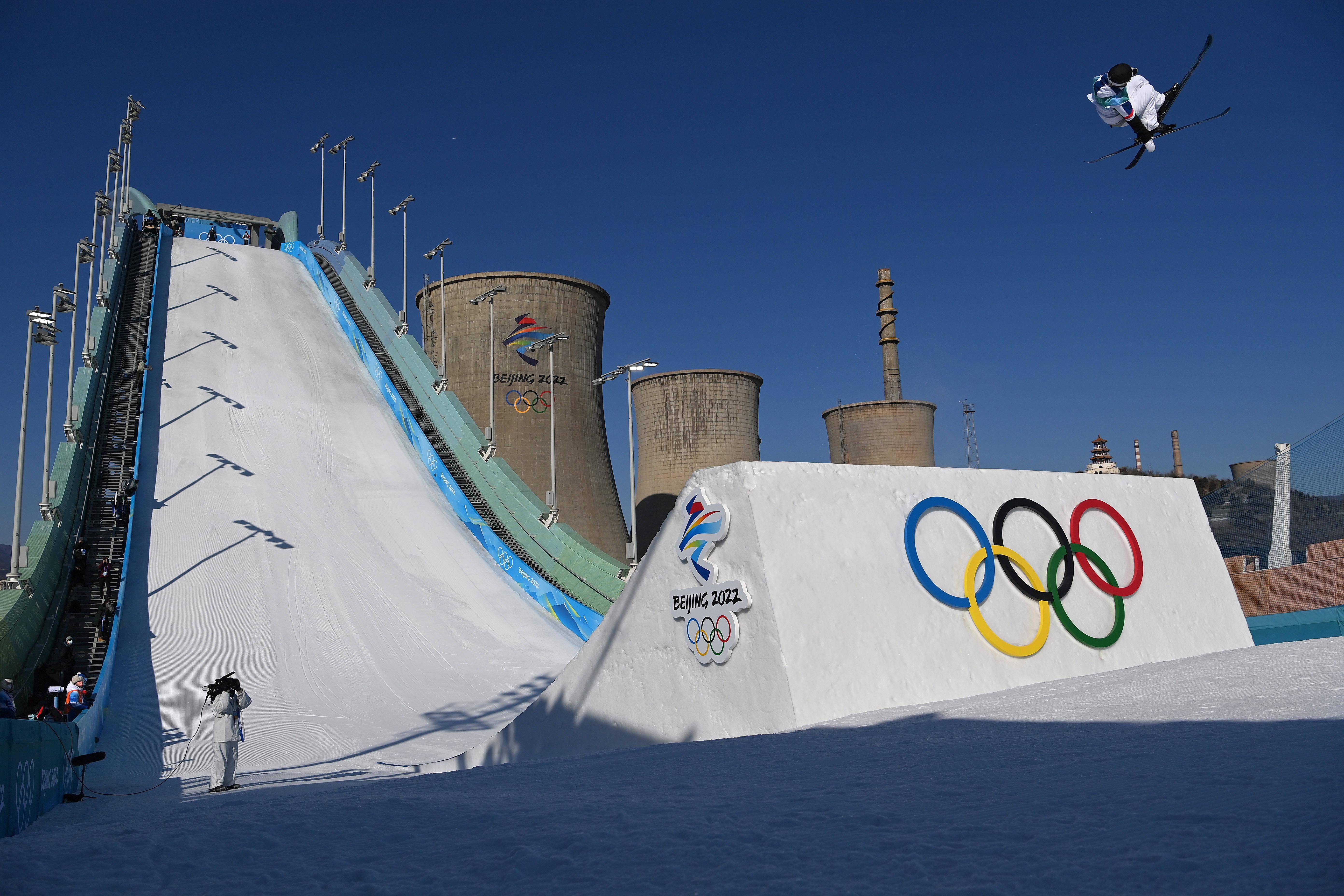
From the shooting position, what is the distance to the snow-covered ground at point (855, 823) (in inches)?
98.9

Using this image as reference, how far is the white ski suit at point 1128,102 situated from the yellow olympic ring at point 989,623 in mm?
3404

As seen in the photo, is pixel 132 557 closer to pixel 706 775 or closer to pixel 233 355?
pixel 233 355

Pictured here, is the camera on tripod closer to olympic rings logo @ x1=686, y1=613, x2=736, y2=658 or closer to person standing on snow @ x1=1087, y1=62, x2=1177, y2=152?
olympic rings logo @ x1=686, y1=613, x2=736, y2=658

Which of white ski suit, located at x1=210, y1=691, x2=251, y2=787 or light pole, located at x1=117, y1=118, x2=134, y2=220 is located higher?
light pole, located at x1=117, y1=118, x2=134, y2=220

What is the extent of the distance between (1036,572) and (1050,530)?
511 mm

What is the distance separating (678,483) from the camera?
3269cm

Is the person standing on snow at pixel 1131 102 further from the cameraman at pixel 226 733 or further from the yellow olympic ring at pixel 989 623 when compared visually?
the cameraman at pixel 226 733

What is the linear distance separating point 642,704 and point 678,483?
2516 cm

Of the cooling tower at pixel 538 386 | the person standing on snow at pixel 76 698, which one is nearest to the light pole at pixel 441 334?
the cooling tower at pixel 538 386

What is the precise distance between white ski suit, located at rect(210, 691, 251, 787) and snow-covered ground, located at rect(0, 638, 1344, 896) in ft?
8.39

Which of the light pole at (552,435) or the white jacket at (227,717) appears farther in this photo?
the light pole at (552,435)

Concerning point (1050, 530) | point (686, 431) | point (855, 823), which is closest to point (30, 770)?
point (855, 823)

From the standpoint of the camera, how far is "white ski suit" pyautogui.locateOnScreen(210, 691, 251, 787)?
791cm

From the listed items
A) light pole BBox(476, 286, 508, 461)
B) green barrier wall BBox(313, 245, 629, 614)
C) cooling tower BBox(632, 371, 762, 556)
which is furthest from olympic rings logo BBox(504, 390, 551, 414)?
cooling tower BBox(632, 371, 762, 556)
